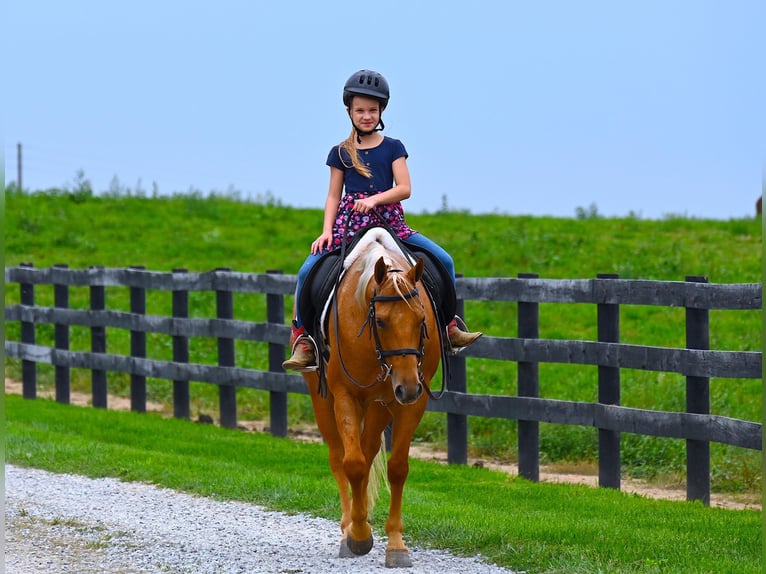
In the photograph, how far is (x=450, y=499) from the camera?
29.3ft

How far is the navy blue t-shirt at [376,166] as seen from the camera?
723 centimetres

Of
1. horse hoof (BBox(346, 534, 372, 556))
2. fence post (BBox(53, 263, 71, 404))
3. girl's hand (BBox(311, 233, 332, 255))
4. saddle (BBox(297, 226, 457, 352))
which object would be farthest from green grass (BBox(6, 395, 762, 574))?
fence post (BBox(53, 263, 71, 404))

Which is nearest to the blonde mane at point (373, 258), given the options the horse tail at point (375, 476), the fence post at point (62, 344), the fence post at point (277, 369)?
the horse tail at point (375, 476)

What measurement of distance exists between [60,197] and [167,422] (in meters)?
18.8

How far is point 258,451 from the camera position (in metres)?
11.3

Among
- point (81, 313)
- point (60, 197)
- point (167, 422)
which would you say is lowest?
point (167, 422)

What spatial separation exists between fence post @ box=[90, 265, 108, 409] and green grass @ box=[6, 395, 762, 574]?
162 centimetres

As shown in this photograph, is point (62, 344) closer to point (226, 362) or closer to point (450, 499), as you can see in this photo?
point (226, 362)

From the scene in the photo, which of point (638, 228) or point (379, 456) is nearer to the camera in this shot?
point (379, 456)

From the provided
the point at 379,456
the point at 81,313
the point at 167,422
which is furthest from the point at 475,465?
the point at 81,313

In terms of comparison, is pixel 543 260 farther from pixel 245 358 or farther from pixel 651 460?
pixel 651 460

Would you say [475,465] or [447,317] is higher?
[447,317]

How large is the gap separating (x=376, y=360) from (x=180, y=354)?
789cm

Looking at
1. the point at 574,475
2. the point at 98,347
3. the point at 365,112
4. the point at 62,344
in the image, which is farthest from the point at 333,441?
the point at 62,344
